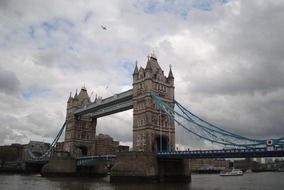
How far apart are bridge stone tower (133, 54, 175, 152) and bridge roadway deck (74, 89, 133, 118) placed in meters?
4.32

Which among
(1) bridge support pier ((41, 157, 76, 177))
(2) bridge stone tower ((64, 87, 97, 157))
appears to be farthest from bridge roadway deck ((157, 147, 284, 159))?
(2) bridge stone tower ((64, 87, 97, 157))

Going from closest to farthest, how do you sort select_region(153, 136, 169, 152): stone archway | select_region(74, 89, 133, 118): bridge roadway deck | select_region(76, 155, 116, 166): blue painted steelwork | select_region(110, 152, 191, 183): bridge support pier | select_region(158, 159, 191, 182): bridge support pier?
select_region(110, 152, 191, 183): bridge support pier
select_region(158, 159, 191, 182): bridge support pier
select_region(153, 136, 169, 152): stone archway
select_region(76, 155, 116, 166): blue painted steelwork
select_region(74, 89, 133, 118): bridge roadway deck

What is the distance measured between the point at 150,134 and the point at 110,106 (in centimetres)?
1793

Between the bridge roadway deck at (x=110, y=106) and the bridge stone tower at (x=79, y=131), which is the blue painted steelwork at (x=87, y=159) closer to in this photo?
the bridge stone tower at (x=79, y=131)

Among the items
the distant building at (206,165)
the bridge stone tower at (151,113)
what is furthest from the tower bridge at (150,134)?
the distant building at (206,165)

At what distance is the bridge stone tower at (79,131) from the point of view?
72.6 m

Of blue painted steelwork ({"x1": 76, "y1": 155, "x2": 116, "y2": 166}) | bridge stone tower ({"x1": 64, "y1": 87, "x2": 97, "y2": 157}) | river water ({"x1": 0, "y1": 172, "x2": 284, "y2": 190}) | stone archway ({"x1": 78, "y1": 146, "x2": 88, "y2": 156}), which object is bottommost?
river water ({"x1": 0, "y1": 172, "x2": 284, "y2": 190})

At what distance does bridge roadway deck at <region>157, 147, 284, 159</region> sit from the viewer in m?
34.2

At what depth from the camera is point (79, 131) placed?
73312 millimetres

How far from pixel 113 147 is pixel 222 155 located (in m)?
75.5

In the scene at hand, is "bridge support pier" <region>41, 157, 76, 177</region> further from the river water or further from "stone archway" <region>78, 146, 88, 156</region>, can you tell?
the river water

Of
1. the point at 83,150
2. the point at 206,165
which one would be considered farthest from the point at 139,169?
the point at 206,165

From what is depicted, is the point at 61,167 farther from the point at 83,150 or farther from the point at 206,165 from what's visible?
the point at 206,165

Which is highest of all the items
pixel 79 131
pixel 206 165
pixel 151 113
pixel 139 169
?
pixel 151 113
